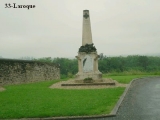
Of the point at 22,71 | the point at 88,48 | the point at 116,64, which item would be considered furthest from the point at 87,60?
the point at 116,64

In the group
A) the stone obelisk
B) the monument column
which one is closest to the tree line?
the monument column

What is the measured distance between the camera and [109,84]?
18.7 metres

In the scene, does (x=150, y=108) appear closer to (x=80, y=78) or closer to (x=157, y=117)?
(x=157, y=117)

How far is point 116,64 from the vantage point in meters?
68.8

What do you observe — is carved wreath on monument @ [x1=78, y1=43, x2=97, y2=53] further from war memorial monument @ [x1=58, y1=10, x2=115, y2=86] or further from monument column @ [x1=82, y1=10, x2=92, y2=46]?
monument column @ [x1=82, y1=10, x2=92, y2=46]

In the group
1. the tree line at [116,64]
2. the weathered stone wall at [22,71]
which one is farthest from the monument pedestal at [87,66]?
the tree line at [116,64]

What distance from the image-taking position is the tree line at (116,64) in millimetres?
64938

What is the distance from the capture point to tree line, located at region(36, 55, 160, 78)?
213 feet

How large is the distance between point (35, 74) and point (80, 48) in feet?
24.1

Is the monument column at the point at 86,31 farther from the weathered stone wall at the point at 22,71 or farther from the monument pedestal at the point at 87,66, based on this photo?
the weathered stone wall at the point at 22,71

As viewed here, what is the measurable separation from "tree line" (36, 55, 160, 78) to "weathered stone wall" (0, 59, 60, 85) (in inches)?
1110

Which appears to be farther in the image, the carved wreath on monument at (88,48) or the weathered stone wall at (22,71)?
the weathered stone wall at (22,71)

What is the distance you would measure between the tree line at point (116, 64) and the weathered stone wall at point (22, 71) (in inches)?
1110

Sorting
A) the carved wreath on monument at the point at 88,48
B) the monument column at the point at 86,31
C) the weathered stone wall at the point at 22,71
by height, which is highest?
the monument column at the point at 86,31
